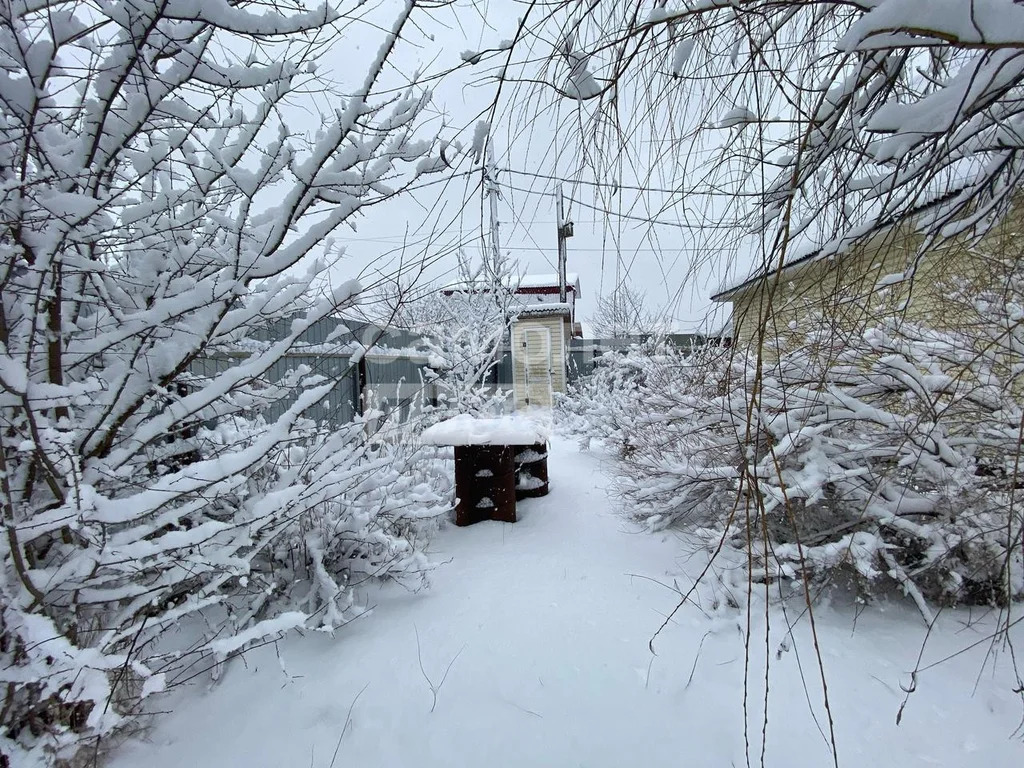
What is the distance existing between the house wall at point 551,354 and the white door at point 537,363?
101mm

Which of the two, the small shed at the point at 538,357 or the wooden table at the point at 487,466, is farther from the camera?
the small shed at the point at 538,357

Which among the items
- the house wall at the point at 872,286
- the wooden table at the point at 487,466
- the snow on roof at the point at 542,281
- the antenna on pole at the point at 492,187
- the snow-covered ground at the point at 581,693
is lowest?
the snow-covered ground at the point at 581,693

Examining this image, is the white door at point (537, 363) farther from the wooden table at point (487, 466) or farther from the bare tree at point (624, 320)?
the wooden table at point (487, 466)

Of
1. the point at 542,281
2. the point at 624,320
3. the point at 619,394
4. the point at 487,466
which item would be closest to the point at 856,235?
the point at 487,466

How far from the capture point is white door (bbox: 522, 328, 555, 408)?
15594 millimetres

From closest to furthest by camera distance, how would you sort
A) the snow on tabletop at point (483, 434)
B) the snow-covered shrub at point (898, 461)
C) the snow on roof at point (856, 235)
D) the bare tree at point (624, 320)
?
the snow on roof at point (856, 235) → the snow-covered shrub at point (898, 461) → the snow on tabletop at point (483, 434) → the bare tree at point (624, 320)

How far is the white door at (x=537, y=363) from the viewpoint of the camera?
15.6 metres

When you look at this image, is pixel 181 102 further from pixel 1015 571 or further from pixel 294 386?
pixel 1015 571

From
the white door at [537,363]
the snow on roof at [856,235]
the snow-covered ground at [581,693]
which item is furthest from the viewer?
the white door at [537,363]

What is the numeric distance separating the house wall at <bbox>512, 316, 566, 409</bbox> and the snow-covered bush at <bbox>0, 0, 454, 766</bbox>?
13.5 meters

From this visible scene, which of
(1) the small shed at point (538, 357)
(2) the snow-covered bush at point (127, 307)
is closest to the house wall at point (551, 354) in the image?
(1) the small shed at point (538, 357)

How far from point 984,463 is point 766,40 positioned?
2616 mm

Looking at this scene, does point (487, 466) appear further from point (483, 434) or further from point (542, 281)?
point (542, 281)

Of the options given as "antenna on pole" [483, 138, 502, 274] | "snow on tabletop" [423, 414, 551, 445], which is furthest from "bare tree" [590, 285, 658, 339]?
"antenna on pole" [483, 138, 502, 274]
